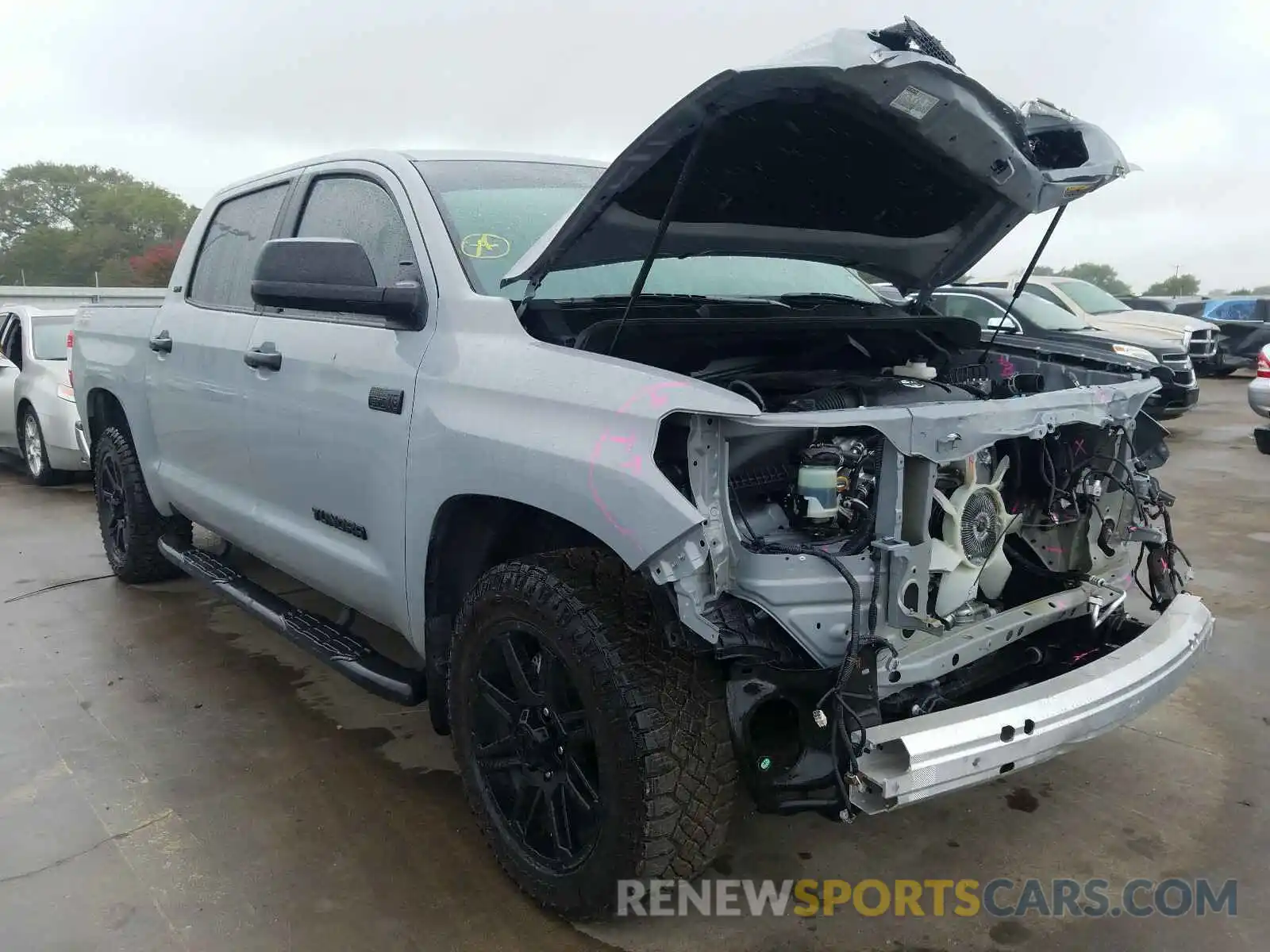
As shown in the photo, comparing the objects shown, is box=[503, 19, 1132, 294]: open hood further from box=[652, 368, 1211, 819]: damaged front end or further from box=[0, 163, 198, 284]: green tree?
box=[0, 163, 198, 284]: green tree

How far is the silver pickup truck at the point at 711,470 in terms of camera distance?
2143 millimetres

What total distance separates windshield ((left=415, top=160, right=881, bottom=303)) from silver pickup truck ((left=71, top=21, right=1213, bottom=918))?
0.6 inches

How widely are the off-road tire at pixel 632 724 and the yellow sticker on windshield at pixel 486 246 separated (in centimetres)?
102

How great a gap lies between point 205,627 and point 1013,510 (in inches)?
151

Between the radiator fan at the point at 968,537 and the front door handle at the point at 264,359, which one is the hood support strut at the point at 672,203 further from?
the front door handle at the point at 264,359

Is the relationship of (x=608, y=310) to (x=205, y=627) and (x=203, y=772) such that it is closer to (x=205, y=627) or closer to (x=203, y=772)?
(x=203, y=772)

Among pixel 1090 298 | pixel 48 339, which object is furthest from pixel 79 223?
pixel 1090 298

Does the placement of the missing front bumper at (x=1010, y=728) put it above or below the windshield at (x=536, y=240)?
below

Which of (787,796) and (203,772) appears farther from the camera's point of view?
(203,772)

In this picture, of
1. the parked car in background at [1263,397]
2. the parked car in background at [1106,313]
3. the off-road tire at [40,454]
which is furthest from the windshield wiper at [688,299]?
the parked car in background at [1106,313]

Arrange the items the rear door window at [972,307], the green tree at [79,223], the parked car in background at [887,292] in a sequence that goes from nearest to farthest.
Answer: the parked car in background at [887,292] < the rear door window at [972,307] < the green tree at [79,223]

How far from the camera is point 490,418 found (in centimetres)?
255

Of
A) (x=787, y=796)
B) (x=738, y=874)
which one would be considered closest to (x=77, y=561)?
(x=738, y=874)

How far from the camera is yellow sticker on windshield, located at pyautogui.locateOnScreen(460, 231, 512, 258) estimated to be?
291cm
